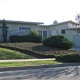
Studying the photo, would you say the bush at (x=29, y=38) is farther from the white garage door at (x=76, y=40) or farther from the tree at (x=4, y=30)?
the white garage door at (x=76, y=40)

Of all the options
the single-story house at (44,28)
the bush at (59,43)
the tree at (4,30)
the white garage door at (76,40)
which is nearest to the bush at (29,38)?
the tree at (4,30)

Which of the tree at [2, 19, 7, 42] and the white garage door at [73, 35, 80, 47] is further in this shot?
the white garage door at [73, 35, 80, 47]

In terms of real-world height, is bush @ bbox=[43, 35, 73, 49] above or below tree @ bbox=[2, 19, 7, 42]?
below

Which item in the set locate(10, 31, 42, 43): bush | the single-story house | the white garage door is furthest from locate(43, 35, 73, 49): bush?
the white garage door

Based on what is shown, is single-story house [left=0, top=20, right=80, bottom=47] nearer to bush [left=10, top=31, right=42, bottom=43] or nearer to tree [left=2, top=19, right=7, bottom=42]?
tree [left=2, top=19, right=7, bottom=42]

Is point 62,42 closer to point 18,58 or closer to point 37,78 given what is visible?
point 18,58

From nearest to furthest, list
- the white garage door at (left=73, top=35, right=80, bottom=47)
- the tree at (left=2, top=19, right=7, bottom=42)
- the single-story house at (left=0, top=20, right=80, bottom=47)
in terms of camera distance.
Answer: the tree at (left=2, top=19, right=7, bottom=42) → the single-story house at (left=0, top=20, right=80, bottom=47) → the white garage door at (left=73, top=35, right=80, bottom=47)

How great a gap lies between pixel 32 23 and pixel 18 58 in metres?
19.6

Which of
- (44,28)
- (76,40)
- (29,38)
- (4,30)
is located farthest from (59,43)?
(44,28)

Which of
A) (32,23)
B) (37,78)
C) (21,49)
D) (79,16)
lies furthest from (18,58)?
(32,23)

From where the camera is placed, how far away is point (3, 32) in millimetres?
36062

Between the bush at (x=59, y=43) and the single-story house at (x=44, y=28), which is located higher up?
the single-story house at (x=44, y=28)

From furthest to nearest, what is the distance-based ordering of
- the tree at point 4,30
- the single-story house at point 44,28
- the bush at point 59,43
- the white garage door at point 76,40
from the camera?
the white garage door at point 76,40
the single-story house at point 44,28
the tree at point 4,30
the bush at point 59,43

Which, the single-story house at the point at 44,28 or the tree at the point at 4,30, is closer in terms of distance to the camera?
the tree at the point at 4,30
